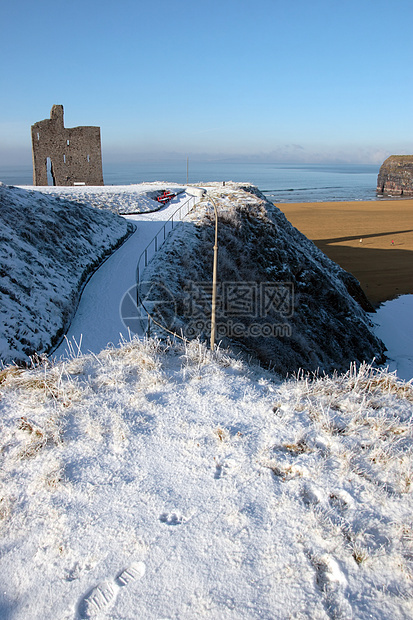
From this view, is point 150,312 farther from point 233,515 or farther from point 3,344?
point 233,515

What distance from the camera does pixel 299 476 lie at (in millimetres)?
4516

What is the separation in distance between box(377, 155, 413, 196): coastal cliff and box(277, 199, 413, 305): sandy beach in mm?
30383

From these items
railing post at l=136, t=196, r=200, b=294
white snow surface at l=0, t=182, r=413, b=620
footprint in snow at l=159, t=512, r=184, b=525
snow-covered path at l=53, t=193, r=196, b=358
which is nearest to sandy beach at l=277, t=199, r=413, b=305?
railing post at l=136, t=196, r=200, b=294

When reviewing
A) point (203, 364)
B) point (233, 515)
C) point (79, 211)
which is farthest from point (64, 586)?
point (79, 211)

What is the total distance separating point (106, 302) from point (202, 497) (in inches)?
329

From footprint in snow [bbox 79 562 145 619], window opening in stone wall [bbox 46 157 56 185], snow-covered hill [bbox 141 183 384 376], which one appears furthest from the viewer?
window opening in stone wall [bbox 46 157 56 185]

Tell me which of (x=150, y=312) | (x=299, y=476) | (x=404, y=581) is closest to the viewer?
(x=404, y=581)

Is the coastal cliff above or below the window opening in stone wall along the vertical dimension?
above

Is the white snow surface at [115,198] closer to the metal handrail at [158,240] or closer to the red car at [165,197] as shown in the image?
the red car at [165,197]

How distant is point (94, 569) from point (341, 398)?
419cm

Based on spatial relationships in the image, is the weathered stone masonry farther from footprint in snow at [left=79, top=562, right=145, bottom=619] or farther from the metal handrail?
footprint in snow at [left=79, top=562, right=145, bottom=619]

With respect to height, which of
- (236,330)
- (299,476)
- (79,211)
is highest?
(79,211)

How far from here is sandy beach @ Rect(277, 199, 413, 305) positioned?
85.3 feet

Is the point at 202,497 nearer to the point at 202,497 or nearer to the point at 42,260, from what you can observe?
the point at 202,497
